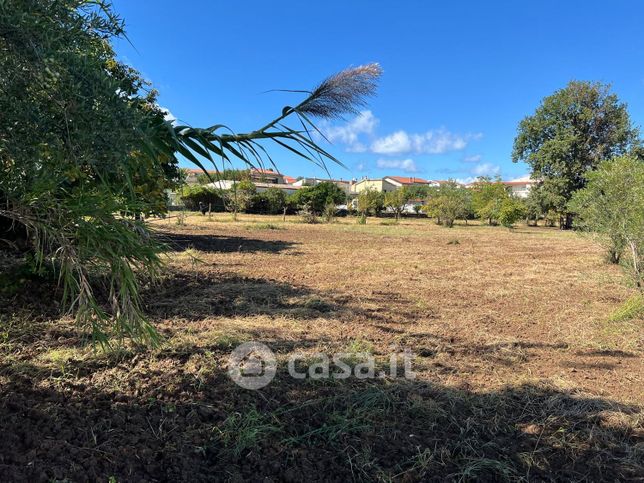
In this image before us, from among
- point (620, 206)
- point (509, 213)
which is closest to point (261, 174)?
point (620, 206)

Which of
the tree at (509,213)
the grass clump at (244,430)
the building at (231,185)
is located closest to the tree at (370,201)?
the building at (231,185)

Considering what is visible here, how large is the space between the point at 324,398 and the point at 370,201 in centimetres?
3890

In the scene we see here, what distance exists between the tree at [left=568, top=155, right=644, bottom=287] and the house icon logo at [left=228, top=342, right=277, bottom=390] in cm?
485

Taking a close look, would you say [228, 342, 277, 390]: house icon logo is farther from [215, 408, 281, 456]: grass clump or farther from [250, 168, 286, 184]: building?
[250, 168, 286, 184]: building

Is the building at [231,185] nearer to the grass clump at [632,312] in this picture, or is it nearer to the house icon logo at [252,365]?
the house icon logo at [252,365]

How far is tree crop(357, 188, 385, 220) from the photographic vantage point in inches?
1558

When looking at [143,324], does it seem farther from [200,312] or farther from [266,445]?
[200,312]

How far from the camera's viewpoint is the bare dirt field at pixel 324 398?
6.85ft

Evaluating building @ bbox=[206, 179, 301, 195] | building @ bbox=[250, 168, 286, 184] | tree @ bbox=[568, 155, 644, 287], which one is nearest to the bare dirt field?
building @ bbox=[206, 179, 301, 195]

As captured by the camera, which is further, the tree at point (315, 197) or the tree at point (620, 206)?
the tree at point (315, 197)

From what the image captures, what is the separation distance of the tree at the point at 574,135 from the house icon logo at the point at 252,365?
3515 cm

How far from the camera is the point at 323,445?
227 centimetres

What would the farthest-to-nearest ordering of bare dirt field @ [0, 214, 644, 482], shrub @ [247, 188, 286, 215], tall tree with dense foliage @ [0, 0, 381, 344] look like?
shrub @ [247, 188, 286, 215] < bare dirt field @ [0, 214, 644, 482] < tall tree with dense foliage @ [0, 0, 381, 344]

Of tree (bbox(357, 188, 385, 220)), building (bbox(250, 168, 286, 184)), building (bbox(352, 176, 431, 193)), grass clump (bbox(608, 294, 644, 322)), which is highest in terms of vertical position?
building (bbox(352, 176, 431, 193))
